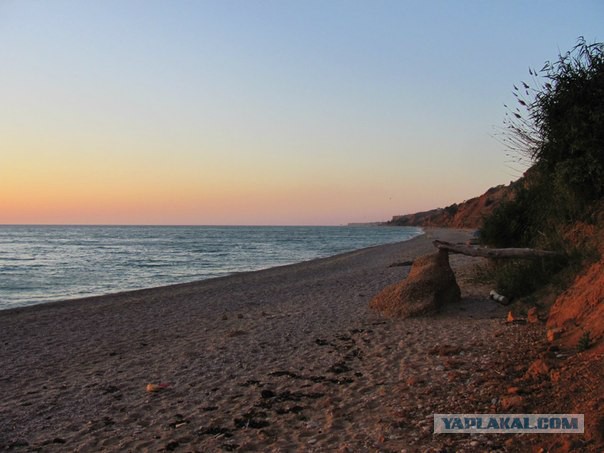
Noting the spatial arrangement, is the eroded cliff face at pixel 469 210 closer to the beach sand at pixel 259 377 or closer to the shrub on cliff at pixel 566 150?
the shrub on cliff at pixel 566 150

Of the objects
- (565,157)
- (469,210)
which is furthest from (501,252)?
(469,210)

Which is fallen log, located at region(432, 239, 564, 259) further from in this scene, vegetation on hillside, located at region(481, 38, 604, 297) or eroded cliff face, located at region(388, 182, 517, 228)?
eroded cliff face, located at region(388, 182, 517, 228)

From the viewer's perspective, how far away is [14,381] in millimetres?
6820

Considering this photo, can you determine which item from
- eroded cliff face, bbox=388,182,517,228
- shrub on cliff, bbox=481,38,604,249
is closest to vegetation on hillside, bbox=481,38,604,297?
shrub on cliff, bbox=481,38,604,249

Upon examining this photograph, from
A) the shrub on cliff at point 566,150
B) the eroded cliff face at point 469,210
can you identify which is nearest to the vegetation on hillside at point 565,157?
the shrub on cliff at point 566,150

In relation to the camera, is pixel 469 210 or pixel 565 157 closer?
pixel 565 157

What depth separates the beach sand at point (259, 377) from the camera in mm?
4516

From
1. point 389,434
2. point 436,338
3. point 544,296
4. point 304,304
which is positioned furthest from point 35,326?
point 544,296

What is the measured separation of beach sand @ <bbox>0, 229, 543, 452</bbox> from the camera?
4.52 meters

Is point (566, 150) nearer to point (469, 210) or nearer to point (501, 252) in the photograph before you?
point (501, 252)

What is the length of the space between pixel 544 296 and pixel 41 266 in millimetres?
27949

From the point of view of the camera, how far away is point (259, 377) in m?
6.29

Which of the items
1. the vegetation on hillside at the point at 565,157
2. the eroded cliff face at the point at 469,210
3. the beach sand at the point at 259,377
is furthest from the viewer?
the eroded cliff face at the point at 469,210

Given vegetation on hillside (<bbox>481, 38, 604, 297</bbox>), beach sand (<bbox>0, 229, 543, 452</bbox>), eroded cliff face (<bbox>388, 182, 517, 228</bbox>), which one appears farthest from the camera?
eroded cliff face (<bbox>388, 182, 517, 228</bbox>)
